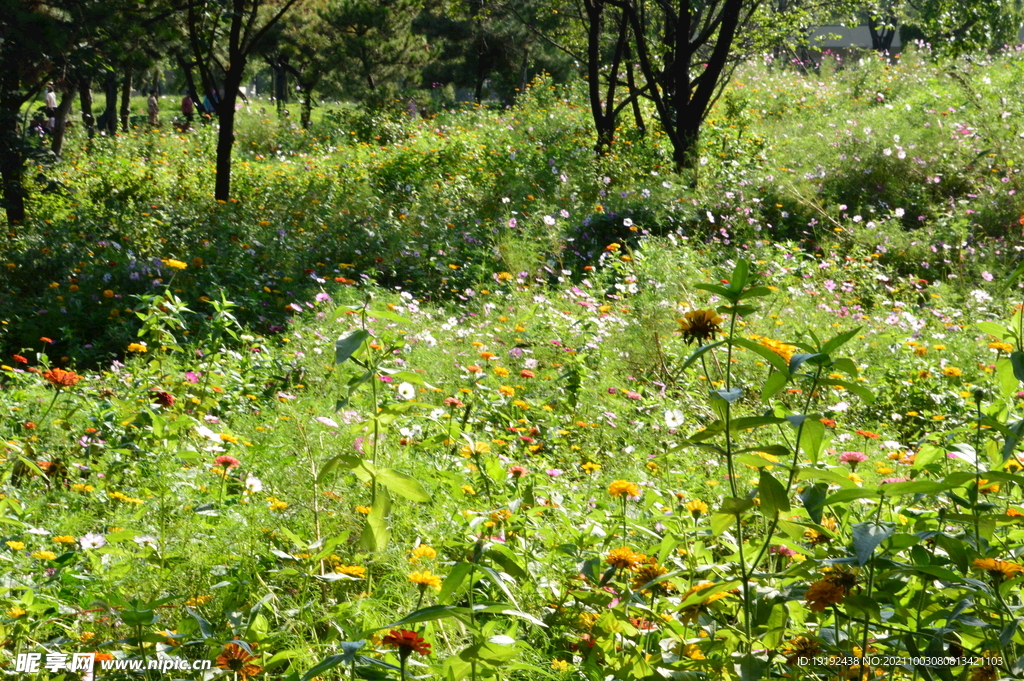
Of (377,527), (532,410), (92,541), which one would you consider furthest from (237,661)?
(532,410)

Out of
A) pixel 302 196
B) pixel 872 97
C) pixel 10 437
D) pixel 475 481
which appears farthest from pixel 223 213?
pixel 872 97

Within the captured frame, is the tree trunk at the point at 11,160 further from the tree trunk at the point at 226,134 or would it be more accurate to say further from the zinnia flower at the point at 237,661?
the zinnia flower at the point at 237,661

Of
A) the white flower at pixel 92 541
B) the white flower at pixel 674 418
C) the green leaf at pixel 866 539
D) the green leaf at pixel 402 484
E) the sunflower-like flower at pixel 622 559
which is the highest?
the green leaf at pixel 866 539

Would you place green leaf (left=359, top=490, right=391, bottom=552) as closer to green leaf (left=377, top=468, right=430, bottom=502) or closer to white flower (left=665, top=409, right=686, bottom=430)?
green leaf (left=377, top=468, right=430, bottom=502)

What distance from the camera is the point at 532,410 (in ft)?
10.9

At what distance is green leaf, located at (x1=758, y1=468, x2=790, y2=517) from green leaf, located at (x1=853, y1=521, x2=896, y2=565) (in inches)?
4.0

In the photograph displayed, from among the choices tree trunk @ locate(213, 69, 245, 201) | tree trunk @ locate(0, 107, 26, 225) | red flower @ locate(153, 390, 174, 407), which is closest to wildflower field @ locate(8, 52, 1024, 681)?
red flower @ locate(153, 390, 174, 407)

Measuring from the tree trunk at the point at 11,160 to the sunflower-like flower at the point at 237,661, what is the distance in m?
6.38

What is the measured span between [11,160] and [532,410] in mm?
5557

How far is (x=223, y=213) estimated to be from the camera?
23.1 ft

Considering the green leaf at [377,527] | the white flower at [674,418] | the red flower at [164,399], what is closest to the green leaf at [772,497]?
the green leaf at [377,527]

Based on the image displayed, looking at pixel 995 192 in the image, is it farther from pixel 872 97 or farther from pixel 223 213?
pixel 223 213

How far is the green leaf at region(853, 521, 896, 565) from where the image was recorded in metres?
1.09

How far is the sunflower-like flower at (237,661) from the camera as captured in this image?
4.30ft
